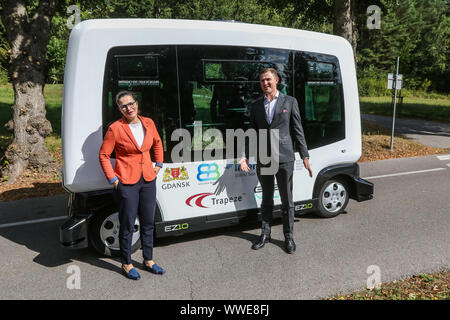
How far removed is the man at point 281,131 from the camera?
4273mm

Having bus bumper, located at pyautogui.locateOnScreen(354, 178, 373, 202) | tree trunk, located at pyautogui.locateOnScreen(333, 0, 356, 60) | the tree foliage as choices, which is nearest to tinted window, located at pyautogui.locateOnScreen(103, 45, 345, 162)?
bus bumper, located at pyautogui.locateOnScreen(354, 178, 373, 202)

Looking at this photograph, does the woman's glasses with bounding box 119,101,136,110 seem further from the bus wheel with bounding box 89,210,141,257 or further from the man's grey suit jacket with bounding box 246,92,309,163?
the man's grey suit jacket with bounding box 246,92,309,163

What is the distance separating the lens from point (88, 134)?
3.97m

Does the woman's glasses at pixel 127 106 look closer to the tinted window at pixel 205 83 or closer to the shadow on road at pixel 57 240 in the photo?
the tinted window at pixel 205 83

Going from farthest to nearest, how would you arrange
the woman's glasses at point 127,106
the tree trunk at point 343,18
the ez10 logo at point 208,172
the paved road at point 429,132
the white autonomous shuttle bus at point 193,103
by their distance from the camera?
the paved road at point 429,132 < the tree trunk at point 343,18 < the ez10 logo at point 208,172 < the white autonomous shuttle bus at point 193,103 < the woman's glasses at point 127,106

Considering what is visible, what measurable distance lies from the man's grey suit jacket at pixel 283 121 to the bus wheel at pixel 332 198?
1389mm

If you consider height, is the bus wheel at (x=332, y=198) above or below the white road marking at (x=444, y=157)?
Result: above

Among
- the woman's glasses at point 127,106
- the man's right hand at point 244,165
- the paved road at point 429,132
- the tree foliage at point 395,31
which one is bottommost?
the paved road at point 429,132

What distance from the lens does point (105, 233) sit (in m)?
4.34

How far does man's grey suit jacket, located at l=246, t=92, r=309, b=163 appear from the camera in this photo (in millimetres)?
4289

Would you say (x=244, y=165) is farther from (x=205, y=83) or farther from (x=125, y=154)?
(x=125, y=154)

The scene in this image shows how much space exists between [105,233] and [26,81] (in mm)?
5350

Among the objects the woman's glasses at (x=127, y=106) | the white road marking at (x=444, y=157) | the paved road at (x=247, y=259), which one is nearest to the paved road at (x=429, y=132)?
the white road marking at (x=444, y=157)

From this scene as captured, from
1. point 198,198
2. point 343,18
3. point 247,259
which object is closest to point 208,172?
point 198,198
